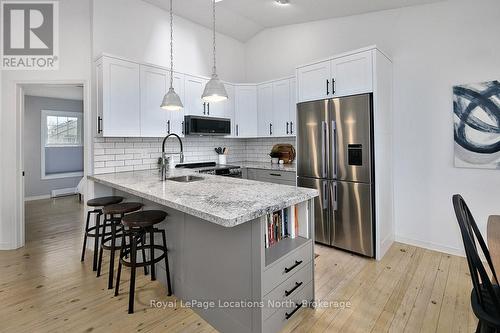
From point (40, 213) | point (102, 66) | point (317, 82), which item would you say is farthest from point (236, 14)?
point (40, 213)

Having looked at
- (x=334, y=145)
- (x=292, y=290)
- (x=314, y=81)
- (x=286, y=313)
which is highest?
(x=314, y=81)

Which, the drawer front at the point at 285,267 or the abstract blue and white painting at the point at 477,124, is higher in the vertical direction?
the abstract blue and white painting at the point at 477,124

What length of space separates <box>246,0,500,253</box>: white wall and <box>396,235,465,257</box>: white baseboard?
0.01 m

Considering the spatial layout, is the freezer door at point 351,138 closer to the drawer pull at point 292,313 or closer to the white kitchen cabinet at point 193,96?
the drawer pull at point 292,313

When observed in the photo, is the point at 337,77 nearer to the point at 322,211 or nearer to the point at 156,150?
the point at 322,211

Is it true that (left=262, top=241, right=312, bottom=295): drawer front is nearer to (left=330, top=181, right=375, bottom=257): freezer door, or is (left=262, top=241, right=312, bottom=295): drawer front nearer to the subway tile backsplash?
(left=330, top=181, right=375, bottom=257): freezer door

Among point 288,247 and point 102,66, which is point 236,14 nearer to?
point 102,66

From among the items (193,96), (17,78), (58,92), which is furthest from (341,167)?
(58,92)

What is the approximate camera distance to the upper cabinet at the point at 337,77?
3086 mm

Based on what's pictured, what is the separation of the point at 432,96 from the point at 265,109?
97.9 inches

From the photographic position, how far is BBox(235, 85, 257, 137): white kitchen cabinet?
4859 mm

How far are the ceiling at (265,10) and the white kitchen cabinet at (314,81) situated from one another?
92cm

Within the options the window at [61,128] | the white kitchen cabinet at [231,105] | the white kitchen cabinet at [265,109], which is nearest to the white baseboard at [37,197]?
the window at [61,128]

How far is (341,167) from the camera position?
3270mm
